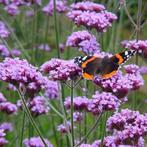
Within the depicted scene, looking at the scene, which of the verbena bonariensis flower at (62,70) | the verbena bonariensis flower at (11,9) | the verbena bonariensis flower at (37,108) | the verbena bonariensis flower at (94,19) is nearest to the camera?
the verbena bonariensis flower at (62,70)

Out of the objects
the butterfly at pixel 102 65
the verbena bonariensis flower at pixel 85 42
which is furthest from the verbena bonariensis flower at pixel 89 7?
the butterfly at pixel 102 65

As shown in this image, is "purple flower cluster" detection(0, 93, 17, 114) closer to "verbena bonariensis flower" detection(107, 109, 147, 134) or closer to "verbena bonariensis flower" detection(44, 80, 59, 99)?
"verbena bonariensis flower" detection(44, 80, 59, 99)

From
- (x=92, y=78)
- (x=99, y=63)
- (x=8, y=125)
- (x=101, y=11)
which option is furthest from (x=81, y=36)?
(x=8, y=125)

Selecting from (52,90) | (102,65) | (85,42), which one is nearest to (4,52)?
(52,90)

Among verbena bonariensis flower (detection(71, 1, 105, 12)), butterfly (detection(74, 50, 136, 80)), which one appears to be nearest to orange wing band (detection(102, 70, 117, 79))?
butterfly (detection(74, 50, 136, 80))

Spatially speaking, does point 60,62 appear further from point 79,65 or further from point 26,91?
point 26,91

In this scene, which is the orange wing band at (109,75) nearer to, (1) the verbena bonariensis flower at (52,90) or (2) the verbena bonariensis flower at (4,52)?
(1) the verbena bonariensis flower at (52,90)
